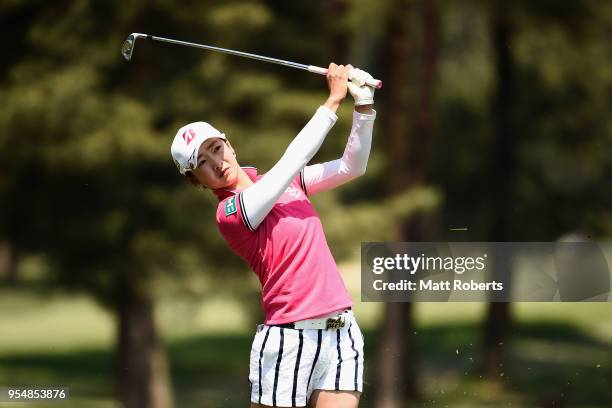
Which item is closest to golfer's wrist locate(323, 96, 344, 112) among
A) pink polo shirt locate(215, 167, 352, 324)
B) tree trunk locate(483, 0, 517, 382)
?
pink polo shirt locate(215, 167, 352, 324)

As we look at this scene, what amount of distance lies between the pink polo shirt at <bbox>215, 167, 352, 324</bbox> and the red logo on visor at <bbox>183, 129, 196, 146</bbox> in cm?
18

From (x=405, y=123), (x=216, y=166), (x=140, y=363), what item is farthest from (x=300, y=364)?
(x=405, y=123)

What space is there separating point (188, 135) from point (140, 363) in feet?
14.9

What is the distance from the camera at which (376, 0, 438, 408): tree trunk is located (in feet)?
23.0

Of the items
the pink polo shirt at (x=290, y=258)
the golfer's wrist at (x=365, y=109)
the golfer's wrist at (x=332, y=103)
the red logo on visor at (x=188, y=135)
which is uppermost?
the golfer's wrist at (x=365, y=109)

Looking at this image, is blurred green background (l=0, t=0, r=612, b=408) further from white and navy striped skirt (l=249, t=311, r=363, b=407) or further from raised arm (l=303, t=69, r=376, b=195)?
white and navy striped skirt (l=249, t=311, r=363, b=407)

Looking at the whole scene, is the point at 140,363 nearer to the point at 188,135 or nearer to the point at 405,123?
the point at 405,123

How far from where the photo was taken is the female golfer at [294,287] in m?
2.62

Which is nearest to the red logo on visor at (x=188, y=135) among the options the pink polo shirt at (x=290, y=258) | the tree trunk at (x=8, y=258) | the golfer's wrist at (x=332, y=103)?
the pink polo shirt at (x=290, y=258)

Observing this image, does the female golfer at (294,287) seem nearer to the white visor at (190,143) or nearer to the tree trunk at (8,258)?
the white visor at (190,143)

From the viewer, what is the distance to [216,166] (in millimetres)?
2678

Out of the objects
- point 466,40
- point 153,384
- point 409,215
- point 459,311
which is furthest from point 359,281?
point 459,311

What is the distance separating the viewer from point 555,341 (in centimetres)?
834

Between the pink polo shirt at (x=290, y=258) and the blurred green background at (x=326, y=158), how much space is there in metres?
2.29
